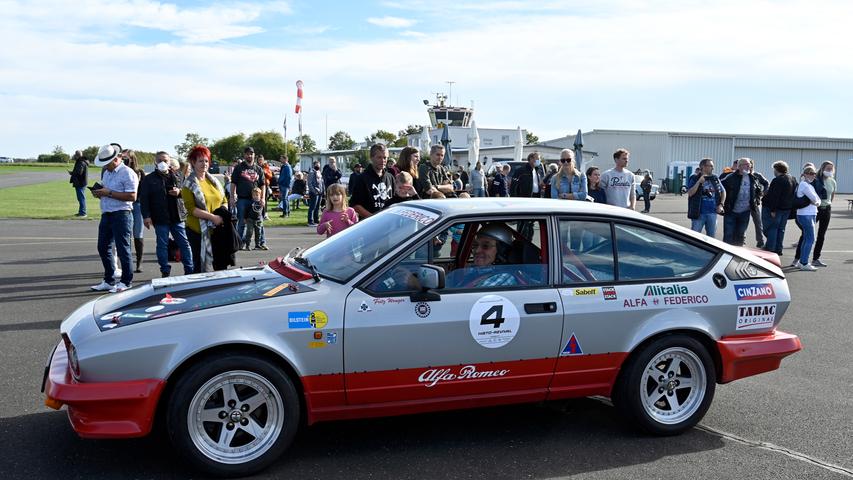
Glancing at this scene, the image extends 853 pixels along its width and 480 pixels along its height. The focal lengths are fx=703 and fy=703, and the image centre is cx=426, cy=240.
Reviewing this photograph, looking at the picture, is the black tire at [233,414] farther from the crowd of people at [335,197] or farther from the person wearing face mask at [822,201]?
the person wearing face mask at [822,201]

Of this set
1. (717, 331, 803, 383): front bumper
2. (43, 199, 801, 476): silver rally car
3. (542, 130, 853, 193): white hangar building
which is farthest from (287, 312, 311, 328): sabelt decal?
(542, 130, 853, 193): white hangar building

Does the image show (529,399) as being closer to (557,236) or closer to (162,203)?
(557,236)

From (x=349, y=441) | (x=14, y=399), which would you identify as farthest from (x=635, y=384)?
(x=14, y=399)

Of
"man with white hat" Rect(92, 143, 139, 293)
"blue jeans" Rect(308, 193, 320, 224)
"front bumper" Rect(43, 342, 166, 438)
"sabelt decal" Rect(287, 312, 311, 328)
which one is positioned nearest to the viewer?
"front bumper" Rect(43, 342, 166, 438)

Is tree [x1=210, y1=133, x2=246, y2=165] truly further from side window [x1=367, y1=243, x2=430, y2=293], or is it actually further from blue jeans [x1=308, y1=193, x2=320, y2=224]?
side window [x1=367, y1=243, x2=430, y2=293]

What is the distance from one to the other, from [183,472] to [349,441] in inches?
39.3

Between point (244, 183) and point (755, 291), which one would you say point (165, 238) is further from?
point (755, 291)

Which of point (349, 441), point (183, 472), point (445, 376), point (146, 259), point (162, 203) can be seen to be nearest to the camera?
point (183, 472)

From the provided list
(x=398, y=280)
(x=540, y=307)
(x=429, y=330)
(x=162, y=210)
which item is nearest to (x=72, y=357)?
(x=398, y=280)

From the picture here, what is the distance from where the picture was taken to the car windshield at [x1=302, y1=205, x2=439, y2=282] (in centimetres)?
426

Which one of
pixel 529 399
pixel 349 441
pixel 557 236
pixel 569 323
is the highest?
pixel 557 236

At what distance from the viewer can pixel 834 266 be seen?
12.6m

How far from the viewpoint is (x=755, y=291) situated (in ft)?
15.3

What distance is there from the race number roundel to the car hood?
98 cm
